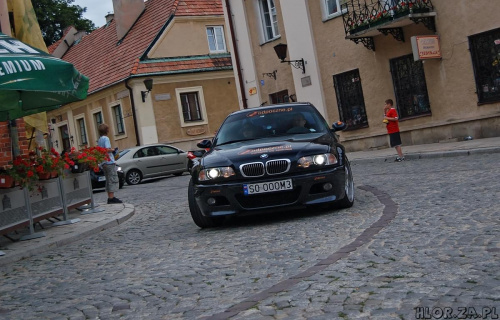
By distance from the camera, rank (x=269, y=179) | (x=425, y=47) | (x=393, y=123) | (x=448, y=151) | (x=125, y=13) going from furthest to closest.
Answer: (x=125, y=13)
(x=425, y=47)
(x=393, y=123)
(x=448, y=151)
(x=269, y=179)

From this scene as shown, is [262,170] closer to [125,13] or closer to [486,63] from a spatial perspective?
[486,63]

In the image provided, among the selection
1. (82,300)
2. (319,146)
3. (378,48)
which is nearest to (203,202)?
(319,146)

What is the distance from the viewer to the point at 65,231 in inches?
434

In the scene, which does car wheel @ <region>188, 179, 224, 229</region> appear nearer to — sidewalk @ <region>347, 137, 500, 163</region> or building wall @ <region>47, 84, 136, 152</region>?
sidewalk @ <region>347, 137, 500, 163</region>

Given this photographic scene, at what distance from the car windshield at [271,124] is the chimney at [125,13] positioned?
99.8ft

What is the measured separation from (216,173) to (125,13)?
32832mm

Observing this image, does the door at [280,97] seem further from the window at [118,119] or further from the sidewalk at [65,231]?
the sidewalk at [65,231]

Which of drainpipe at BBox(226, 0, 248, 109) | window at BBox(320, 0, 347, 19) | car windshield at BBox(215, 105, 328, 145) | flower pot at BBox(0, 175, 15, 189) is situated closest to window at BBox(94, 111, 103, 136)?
drainpipe at BBox(226, 0, 248, 109)

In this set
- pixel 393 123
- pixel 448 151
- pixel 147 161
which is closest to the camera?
pixel 448 151

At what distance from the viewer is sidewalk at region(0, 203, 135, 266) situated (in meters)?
9.33

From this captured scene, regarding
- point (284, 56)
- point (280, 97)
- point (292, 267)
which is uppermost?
point (284, 56)

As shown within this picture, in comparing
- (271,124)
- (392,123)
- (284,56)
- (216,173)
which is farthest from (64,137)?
(216,173)

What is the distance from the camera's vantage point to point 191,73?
117 feet

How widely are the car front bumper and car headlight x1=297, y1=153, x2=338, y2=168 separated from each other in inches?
3.9
